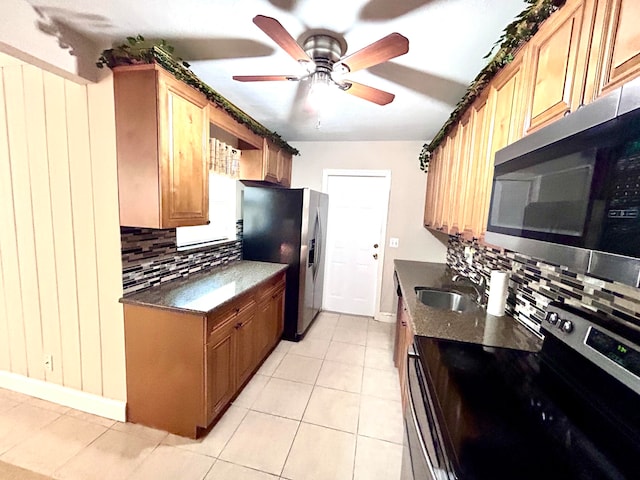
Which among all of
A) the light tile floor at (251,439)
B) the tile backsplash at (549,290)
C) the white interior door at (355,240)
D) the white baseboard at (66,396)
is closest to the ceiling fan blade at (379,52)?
the tile backsplash at (549,290)

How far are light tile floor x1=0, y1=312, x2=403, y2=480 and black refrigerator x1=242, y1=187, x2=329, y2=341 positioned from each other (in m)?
0.83

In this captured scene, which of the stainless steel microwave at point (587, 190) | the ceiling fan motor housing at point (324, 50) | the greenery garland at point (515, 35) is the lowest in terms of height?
the stainless steel microwave at point (587, 190)

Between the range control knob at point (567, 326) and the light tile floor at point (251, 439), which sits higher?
the range control knob at point (567, 326)

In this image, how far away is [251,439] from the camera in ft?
6.13

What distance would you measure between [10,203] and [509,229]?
307 centimetres

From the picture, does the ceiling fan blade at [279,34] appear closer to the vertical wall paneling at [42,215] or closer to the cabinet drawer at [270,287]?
the vertical wall paneling at [42,215]

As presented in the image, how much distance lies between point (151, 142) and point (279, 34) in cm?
98

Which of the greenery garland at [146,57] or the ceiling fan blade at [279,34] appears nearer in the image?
the ceiling fan blade at [279,34]

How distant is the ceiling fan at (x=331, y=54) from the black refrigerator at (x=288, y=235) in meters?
1.41

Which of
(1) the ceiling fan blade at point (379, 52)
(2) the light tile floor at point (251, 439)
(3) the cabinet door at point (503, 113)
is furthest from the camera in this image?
(2) the light tile floor at point (251, 439)

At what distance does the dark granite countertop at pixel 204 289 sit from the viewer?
5.94ft

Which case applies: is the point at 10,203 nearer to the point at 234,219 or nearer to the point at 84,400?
the point at 84,400

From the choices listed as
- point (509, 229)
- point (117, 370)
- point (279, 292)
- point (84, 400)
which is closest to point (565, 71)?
point (509, 229)

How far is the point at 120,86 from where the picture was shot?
5.55 feet
